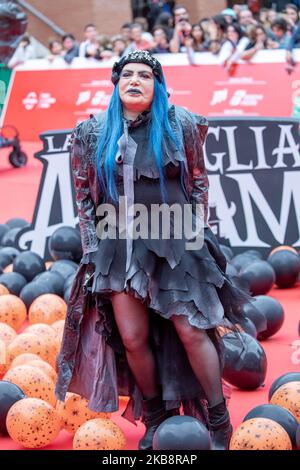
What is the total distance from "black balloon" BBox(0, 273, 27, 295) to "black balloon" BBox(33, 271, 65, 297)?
0.78 ft

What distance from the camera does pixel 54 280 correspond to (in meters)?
8.27

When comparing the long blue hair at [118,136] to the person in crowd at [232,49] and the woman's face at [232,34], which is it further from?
the woman's face at [232,34]

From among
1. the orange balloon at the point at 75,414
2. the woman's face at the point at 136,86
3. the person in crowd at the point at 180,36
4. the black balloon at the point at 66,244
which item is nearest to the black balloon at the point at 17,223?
the black balloon at the point at 66,244

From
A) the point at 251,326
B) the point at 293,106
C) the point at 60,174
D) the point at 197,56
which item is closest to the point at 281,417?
the point at 251,326

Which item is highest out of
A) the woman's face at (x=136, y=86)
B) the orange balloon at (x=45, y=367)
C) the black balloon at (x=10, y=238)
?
the woman's face at (x=136, y=86)

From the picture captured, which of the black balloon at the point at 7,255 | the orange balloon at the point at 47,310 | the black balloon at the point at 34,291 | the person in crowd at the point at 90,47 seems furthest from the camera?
the person in crowd at the point at 90,47

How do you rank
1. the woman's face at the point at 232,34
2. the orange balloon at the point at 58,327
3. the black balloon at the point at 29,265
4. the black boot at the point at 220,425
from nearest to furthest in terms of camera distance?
the black boot at the point at 220,425 → the orange balloon at the point at 58,327 → the black balloon at the point at 29,265 → the woman's face at the point at 232,34

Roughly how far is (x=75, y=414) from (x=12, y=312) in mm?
2277

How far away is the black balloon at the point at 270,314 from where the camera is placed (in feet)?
23.8

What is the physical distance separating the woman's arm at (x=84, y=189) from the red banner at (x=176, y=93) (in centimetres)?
1012

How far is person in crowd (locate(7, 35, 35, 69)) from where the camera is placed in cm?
1800

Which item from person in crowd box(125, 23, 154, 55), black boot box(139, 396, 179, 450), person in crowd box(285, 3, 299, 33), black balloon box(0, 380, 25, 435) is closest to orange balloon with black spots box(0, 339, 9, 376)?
black balloon box(0, 380, 25, 435)
